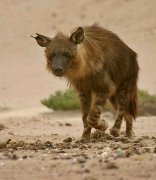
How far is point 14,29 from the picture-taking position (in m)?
37.7

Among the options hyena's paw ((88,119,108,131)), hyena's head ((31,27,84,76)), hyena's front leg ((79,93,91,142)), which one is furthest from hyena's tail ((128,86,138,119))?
hyena's head ((31,27,84,76))

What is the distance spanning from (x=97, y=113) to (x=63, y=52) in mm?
1097

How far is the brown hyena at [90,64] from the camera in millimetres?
11828

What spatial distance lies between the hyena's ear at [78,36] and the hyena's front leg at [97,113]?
0.95 meters

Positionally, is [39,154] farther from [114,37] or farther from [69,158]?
[114,37]

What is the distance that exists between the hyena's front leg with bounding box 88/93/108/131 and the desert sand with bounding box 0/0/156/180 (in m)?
0.28

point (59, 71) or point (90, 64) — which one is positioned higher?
point (90, 64)

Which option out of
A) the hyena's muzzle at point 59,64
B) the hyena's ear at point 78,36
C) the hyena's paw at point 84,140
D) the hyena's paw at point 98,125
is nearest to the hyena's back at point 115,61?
the hyena's ear at point 78,36

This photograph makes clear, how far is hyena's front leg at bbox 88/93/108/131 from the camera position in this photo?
12.1m

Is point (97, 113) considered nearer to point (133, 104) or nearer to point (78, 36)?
point (78, 36)

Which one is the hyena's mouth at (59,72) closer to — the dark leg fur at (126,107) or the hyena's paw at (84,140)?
the hyena's paw at (84,140)

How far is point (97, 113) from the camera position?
39.7ft

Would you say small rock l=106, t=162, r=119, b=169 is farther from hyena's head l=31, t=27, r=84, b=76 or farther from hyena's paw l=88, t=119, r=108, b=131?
hyena's paw l=88, t=119, r=108, b=131

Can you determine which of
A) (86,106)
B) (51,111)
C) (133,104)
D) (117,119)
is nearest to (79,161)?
(86,106)
